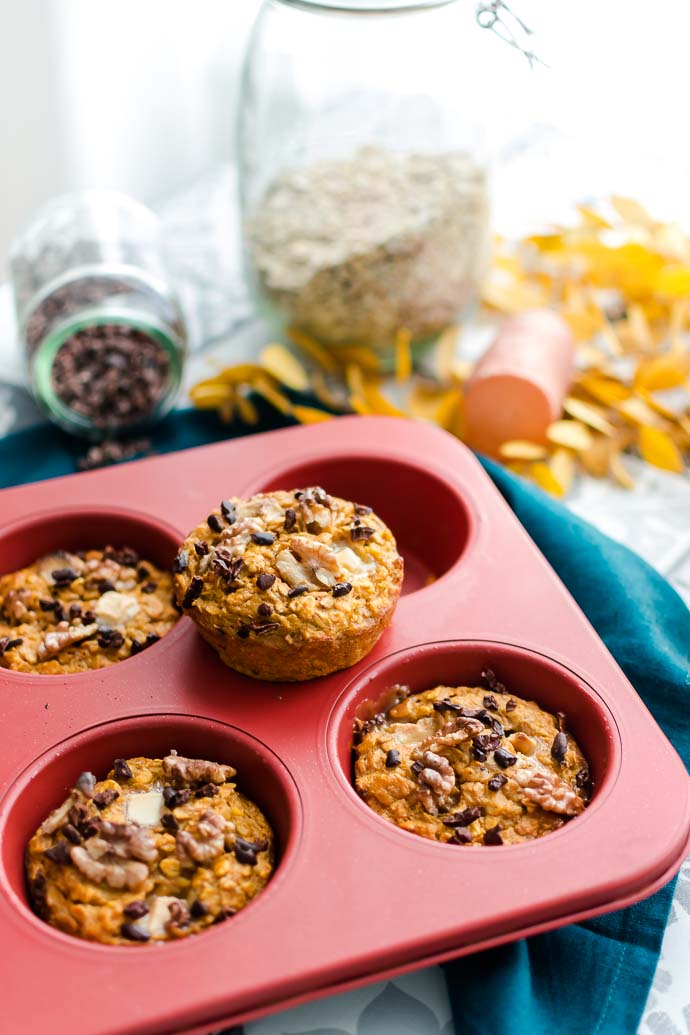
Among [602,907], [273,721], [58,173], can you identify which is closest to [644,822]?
[602,907]

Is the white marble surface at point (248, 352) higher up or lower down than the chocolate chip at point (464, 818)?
lower down

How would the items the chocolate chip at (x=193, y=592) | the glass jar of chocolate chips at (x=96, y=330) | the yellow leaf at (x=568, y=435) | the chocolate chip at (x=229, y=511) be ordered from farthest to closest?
the yellow leaf at (x=568, y=435)
the glass jar of chocolate chips at (x=96, y=330)
the chocolate chip at (x=229, y=511)
the chocolate chip at (x=193, y=592)

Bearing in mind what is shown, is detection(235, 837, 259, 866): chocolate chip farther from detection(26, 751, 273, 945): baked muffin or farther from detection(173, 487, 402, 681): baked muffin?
detection(173, 487, 402, 681): baked muffin

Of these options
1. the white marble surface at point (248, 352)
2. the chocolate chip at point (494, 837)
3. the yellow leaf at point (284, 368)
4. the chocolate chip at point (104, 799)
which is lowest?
the white marble surface at point (248, 352)

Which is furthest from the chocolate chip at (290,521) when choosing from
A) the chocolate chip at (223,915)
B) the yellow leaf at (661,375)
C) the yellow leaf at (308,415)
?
the yellow leaf at (661,375)

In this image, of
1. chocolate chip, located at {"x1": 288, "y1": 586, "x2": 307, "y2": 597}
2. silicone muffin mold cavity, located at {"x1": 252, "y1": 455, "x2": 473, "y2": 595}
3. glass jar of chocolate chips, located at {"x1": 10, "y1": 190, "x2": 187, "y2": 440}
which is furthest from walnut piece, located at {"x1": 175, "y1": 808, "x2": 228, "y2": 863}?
glass jar of chocolate chips, located at {"x1": 10, "y1": 190, "x2": 187, "y2": 440}

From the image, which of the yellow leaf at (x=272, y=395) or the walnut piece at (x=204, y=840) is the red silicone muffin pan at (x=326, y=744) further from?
the yellow leaf at (x=272, y=395)

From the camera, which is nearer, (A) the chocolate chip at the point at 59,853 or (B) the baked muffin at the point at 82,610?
(A) the chocolate chip at the point at 59,853
